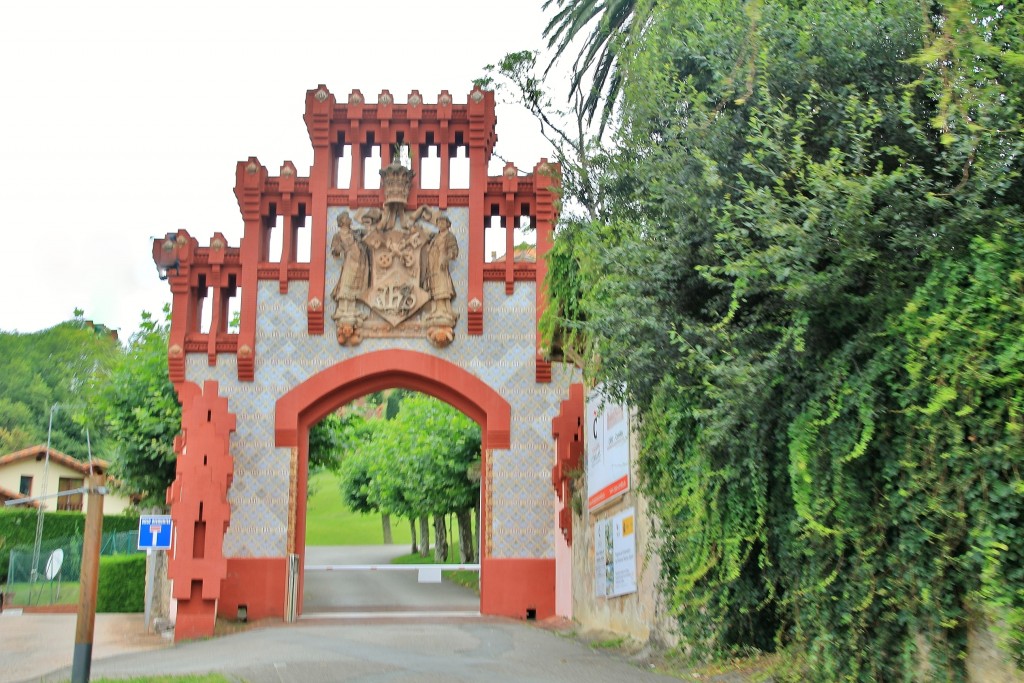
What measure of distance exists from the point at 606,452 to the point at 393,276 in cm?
777

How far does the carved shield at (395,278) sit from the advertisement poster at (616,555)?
7077 mm

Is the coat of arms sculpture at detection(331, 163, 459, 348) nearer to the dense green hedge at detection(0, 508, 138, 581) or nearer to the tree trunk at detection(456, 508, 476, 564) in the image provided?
the tree trunk at detection(456, 508, 476, 564)

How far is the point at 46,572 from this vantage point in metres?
31.6

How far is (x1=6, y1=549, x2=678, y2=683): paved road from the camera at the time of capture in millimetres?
12203

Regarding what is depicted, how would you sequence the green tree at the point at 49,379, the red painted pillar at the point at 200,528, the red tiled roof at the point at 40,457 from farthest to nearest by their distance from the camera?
the green tree at the point at 49,379 < the red tiled roof at the point at 40,457 < the red painted pillar at the point at 200,528

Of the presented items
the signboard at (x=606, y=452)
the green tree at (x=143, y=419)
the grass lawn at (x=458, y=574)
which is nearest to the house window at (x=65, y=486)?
the grass lawn at (x=458, y=574)

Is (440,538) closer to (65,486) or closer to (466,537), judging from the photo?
(466,537)

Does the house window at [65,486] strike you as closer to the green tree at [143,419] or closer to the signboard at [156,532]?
the green tree at [143,419]

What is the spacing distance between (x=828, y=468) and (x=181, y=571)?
13.7 m

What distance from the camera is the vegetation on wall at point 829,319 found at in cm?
745

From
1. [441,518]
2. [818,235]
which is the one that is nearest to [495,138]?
[818,235]

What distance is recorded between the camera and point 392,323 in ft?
74.3

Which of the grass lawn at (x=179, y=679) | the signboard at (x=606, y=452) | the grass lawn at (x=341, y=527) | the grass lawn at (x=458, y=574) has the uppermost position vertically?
the grass lawn at (x=341, y=527)

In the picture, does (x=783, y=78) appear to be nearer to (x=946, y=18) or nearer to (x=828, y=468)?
(x=946, y=18)
